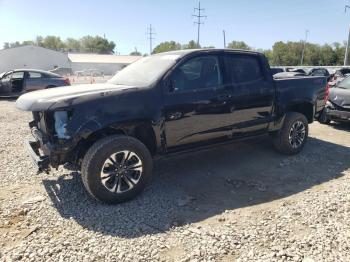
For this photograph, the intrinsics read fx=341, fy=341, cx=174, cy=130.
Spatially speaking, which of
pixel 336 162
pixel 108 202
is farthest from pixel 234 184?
pixel 336 162

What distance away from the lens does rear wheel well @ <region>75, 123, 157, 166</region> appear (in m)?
4.23

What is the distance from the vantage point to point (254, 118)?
5586 millimetres

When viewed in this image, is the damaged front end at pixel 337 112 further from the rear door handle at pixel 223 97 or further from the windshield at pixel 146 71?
the windshield at pixel 146 71

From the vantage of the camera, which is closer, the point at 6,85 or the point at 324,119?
the point at 324,119

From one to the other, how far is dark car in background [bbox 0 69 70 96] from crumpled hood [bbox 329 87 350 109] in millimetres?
11502

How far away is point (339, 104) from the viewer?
8633 millimetres

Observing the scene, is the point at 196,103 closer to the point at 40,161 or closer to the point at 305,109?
the point at 40,161

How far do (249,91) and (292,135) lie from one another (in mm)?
1484

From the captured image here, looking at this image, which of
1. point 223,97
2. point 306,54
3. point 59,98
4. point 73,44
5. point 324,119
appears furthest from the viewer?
point 73,44

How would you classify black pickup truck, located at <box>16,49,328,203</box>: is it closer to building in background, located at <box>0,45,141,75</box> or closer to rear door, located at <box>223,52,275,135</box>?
rear door, located at <box>223,52,275,135</box>

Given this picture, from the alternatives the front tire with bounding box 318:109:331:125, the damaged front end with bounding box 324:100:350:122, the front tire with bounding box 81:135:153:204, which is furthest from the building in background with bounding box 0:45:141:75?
the front tire with bounding box 81:135:153:204

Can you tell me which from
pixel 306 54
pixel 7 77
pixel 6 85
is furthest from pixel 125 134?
pixel 306 54

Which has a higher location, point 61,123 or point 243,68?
point 243,68

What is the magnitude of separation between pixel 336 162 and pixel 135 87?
3939 mm
